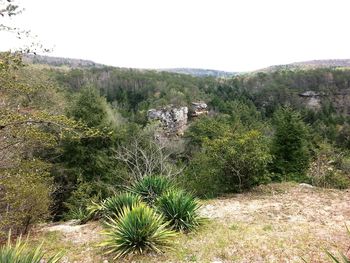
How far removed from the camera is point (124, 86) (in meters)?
85.9

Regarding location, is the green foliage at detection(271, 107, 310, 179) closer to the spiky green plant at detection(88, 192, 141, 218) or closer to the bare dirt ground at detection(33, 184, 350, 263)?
the bare dirt ground at detection(33, 184, 350, 263)

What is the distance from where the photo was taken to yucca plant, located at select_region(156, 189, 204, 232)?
7514 millimetres

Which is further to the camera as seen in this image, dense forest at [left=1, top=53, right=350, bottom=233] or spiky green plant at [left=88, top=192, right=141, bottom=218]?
spiky green plant at [left=88, top=192, right=141, bottom=218]

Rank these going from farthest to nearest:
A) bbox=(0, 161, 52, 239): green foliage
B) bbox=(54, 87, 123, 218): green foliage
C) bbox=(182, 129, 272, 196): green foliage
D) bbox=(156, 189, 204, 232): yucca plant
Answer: bbox=(54, 87, 123, 218): green foliage → bbox=(182, 129, 272, 196): green foliage → bbox=(156, 189, 204, 232): yucca plant → bbox=(0, 161, 52, 239): green foliage

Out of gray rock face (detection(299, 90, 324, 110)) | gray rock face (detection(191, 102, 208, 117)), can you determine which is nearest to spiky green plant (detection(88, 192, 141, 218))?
gray rock face (detection(191, 102, 208, 117))

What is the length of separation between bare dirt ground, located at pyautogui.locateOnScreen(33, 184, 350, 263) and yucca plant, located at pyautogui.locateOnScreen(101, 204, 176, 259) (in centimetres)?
22

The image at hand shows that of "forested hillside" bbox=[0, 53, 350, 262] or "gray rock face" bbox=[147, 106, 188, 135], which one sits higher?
"forested hillside" bbox=[0, 53, 350, 262]

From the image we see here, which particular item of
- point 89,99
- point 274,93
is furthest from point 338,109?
point 89,99

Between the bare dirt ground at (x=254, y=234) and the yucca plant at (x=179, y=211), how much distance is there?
1.04 feet

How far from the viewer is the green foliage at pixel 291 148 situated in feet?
58.7

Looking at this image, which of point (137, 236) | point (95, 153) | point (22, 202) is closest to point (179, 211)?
point (137, 236)

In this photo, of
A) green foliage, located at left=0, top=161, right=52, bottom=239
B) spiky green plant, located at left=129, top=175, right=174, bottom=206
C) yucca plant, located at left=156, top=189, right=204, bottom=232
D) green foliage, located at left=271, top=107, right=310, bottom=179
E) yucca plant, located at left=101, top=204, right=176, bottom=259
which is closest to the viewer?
yucca plant, located at left=101, top=204, right=176, bottom=259

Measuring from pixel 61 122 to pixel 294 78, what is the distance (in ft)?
305

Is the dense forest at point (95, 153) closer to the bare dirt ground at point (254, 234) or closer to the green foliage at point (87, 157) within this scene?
the green foliage at point (87, 157)
